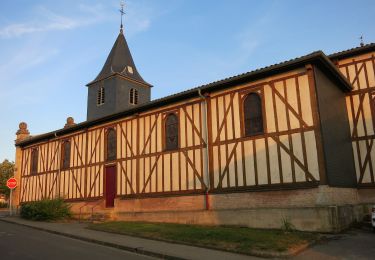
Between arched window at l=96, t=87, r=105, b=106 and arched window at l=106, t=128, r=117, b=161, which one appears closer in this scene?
arched window at l=106, t=128, r=117, b=161

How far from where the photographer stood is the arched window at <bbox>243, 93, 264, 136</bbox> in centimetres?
1388

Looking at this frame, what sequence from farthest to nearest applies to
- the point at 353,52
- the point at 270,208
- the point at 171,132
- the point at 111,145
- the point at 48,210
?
the point at 111,145
the point at 48,210
the point at 171,132
the point at 353,52
the point at 270,208

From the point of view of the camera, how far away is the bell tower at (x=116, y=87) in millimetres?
27062

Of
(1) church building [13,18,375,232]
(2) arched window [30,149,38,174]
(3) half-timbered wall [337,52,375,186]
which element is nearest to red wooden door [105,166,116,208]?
(1) church building [13,18,375,232]

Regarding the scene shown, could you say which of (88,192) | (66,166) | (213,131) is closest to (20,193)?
(66,166)

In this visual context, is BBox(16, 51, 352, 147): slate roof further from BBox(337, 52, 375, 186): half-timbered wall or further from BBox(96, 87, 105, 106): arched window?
BBox(96, 87, 105, 106): arched window

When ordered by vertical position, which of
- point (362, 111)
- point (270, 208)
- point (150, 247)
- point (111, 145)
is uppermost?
point (362, 111)

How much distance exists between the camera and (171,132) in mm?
16859

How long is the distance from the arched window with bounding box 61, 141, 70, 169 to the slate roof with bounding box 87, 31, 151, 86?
23.7 ft

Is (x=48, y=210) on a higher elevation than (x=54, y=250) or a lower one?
higher

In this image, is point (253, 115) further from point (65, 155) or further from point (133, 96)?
point (133, 96)

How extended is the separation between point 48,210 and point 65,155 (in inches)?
203

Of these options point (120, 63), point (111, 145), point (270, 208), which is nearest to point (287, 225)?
point (270, 208)

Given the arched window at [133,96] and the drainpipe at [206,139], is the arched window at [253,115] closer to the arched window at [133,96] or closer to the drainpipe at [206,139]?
the drainpipe at [206,139]
